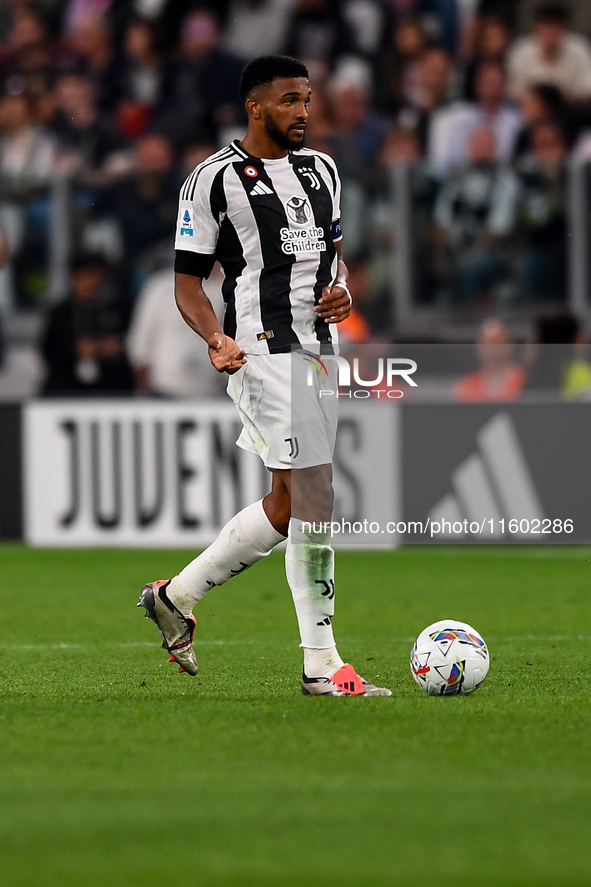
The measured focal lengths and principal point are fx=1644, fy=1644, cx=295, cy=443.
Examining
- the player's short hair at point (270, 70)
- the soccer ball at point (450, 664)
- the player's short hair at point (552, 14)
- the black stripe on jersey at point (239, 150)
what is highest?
the player's short hair at point (552, 14)

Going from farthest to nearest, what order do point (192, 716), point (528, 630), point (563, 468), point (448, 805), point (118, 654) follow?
point (563, 468) → point (528, 630) → point (118, 654) → point (192, 716) → point (448, 805)

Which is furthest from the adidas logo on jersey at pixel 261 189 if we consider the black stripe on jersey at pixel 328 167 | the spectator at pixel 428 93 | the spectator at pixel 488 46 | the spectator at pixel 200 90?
the spectator at pixel 200 90

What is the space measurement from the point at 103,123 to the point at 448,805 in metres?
12.6

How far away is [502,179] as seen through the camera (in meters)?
12.8

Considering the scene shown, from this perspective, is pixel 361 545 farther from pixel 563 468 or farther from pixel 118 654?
pixel 118 654

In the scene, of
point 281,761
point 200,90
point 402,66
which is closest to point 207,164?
point 281,761

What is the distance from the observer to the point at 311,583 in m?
5.70

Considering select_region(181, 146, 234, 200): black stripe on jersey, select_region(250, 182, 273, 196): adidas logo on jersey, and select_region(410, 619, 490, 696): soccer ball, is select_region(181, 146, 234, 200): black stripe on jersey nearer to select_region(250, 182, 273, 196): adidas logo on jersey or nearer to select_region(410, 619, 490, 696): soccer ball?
select_region(250, 182, 273, 196): adidas logo on jersey

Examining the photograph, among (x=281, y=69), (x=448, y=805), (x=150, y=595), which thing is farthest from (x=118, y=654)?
(x=448, y=805)

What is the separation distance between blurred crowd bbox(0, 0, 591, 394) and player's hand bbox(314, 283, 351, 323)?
680cm

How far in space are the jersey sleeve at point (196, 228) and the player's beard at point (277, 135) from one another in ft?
0.92

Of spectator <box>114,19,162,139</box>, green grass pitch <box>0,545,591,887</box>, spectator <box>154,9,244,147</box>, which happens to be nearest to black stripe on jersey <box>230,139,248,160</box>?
green grass pitch <box>0,545,591,887</box>

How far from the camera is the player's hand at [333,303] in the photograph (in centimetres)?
579

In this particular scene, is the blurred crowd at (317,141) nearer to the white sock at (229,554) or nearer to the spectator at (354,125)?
the spectator at (354,125)
